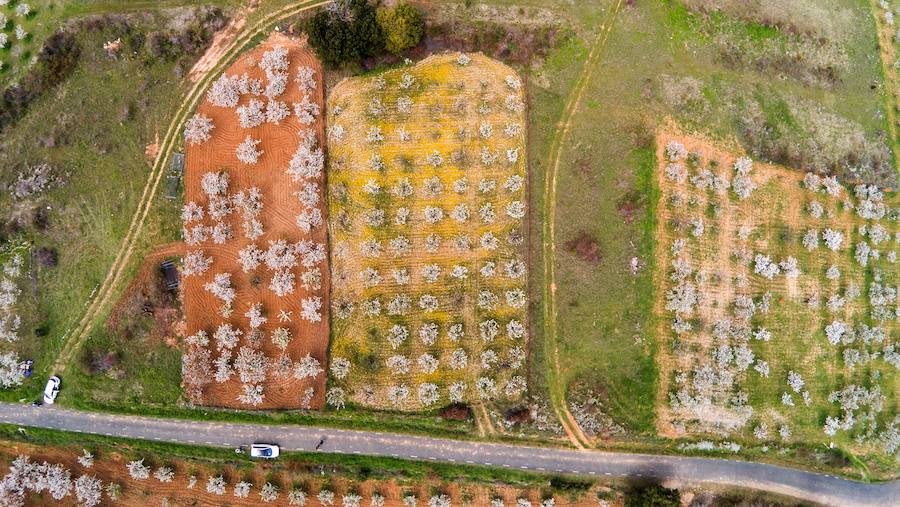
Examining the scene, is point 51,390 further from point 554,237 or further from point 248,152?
point 554,237

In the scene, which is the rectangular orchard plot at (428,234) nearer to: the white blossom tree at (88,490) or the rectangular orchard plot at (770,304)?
the rectangular orchard plot at (770,304)

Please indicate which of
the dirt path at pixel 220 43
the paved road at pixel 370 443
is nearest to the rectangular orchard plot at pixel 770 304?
the paved road at pixel 370 443

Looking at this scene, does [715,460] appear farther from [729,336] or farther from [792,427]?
[729,336]

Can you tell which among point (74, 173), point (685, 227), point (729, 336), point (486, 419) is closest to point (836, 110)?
point (685, 227)

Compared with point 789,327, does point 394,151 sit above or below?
above

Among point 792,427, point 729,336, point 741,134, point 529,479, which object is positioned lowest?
point 529,479

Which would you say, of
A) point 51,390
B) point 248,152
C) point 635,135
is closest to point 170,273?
point 248,152
